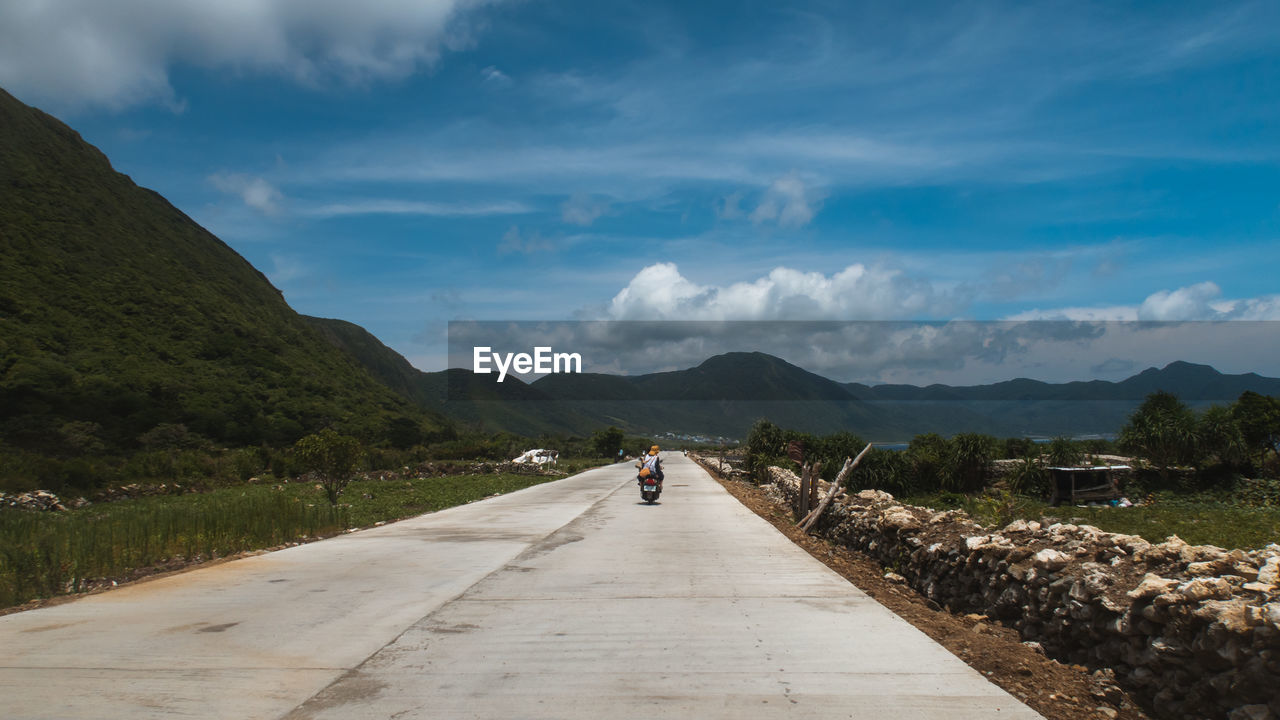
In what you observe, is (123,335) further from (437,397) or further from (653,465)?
(437,397)

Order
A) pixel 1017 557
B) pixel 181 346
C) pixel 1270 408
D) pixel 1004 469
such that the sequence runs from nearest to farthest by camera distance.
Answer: pixel 1017 557 → pixel 1270 408 → pixel 1004 469 → pixel 181 346

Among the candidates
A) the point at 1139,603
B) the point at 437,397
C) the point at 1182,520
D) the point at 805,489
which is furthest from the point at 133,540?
the point at 437,397

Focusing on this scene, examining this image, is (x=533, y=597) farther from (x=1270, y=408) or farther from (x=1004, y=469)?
(x=1270, y=408)

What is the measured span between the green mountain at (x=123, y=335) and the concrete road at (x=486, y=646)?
47877 millimetres

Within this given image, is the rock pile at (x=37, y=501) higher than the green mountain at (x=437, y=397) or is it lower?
lower

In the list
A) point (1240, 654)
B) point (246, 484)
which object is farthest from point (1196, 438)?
point (246, 484)

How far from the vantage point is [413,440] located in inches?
2817

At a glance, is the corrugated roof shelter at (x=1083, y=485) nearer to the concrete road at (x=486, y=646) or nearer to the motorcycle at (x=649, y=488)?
the motorcycle at (x=649, y=488)

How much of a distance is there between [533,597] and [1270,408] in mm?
34566

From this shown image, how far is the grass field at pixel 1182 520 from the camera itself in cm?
1201

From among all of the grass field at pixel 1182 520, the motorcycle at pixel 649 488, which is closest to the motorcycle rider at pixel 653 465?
the motorcycle at pixel 649 488

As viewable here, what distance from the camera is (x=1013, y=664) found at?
5.20 metres

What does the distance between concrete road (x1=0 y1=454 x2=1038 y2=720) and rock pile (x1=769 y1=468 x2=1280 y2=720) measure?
3.04 feet

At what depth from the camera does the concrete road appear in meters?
4.32
